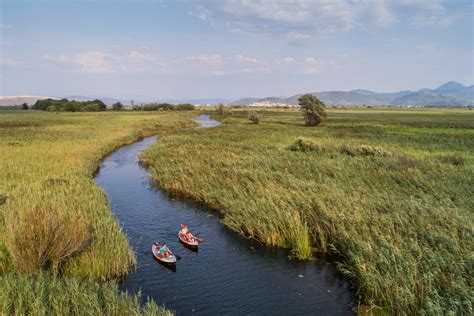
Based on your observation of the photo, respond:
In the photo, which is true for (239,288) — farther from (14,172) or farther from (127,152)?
(127,152)

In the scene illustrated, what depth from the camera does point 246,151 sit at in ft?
111

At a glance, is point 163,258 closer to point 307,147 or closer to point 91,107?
point 307,147

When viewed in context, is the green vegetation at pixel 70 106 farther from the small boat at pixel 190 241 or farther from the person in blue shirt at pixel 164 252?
the person in blue shirt at pixel 164 252

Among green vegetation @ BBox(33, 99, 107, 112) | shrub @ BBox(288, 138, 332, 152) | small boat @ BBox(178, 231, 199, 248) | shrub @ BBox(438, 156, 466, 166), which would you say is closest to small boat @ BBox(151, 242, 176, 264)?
small boat @ BBox(178, 231, 199, 248)

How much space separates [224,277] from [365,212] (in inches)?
283

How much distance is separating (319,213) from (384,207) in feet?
10.1

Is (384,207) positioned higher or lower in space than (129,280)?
higher

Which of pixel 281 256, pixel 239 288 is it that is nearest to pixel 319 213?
pixel 281 256

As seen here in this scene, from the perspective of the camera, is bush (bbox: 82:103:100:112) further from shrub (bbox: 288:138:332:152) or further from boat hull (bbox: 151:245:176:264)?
boat hull (bbox: 151:245:176:264)

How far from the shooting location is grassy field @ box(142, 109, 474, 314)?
9.83 meters

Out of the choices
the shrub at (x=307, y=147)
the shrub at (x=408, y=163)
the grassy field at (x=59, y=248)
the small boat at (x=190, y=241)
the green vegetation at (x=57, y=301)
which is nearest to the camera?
the green vegetation at (x=57, y=301)

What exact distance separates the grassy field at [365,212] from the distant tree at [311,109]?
4497 centimetres

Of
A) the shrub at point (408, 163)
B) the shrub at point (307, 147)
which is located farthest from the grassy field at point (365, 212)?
the shrub at point (307, 147)

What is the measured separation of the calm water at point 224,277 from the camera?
10.7 m
